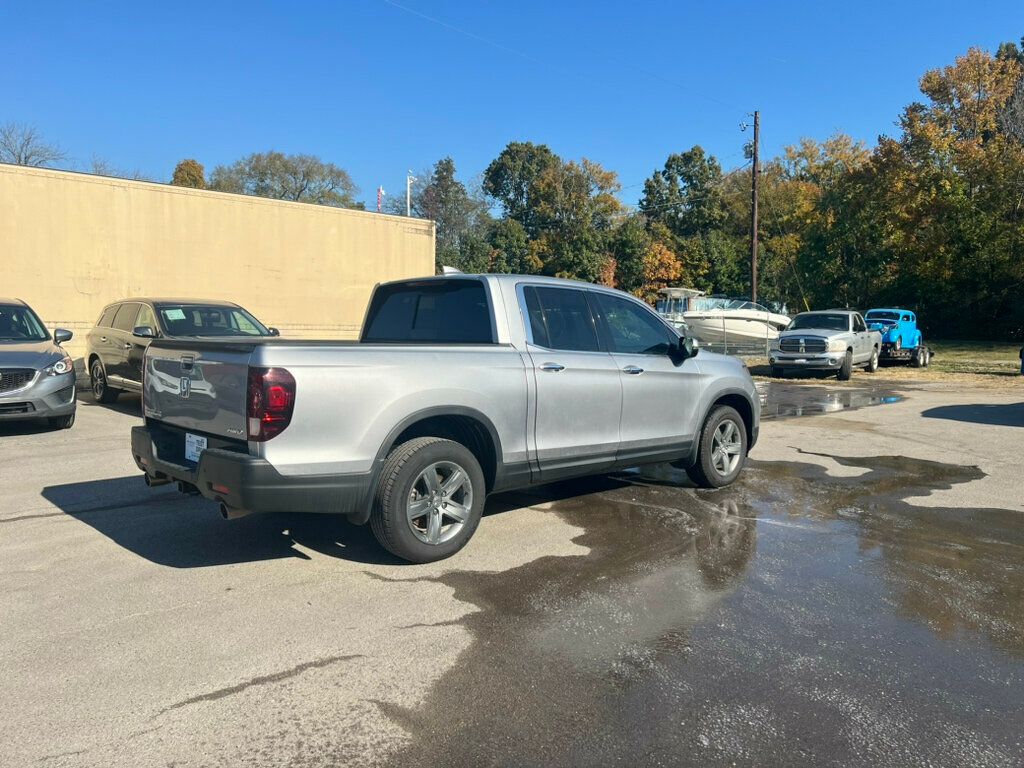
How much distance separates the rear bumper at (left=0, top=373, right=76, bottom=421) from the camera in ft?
30.2

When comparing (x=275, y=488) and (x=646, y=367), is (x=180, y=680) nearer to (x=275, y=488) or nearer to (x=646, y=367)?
(x=275, y=488)

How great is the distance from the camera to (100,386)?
12789 mm

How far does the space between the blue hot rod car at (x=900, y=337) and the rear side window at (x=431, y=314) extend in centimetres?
2097

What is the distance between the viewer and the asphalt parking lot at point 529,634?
3.03m

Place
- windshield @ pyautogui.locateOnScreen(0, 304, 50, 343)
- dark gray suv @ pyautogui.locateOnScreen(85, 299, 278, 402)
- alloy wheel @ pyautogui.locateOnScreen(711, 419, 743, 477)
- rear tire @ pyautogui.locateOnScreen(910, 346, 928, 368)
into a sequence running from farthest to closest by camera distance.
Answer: rear tire @ pyautogui.locateOnScreen(910, 346, 928, 368)
dark gray suv @ pyautogui.locateOnScreen(85, 299, 278, 402)
windshield @ pyautogui.locateOnScreen(0, 304, 50, 343)
alloy wheel @ pyautogui.locateOnScreen(711, 419, 743, 477)

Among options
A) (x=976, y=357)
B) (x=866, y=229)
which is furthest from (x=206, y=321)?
(x=866, y=229)

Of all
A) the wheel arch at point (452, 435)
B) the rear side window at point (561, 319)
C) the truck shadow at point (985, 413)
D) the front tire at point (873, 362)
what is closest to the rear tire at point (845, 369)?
the front tire at point (873, 362)

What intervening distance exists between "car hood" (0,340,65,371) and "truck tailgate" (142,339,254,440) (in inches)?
199

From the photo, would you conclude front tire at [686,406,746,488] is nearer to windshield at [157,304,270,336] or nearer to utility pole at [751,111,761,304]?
windshield at [157,304,270,336]

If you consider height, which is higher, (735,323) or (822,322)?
(735,323)

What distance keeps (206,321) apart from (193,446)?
7741 mm

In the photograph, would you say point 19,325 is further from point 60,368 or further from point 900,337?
point 900,337

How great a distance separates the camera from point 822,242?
4044 cm

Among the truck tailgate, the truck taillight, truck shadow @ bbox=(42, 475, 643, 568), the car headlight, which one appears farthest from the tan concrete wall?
the truck taillight
